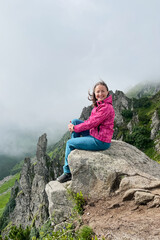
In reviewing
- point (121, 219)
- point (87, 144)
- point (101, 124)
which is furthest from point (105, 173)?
point (101, 124)

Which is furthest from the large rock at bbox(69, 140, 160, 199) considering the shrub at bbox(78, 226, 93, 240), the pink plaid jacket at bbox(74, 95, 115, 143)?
the shrub at bbox(78, 226, 93, 240)

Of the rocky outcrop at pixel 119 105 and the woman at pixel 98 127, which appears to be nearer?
the woman at pixel 98 127

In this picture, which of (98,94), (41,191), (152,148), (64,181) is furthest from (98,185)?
(41,191)

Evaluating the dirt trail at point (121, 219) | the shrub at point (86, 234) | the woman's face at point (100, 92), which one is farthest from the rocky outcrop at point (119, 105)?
the shrub at point (86, 234)

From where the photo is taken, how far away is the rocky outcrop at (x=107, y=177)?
6.46 meters

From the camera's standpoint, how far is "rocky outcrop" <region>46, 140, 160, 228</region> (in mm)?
6457

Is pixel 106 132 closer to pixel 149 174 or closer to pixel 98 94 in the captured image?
pixel 98 94

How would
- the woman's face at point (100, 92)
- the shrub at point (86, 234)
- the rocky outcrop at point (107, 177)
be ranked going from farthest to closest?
the woman's face at point (100, 92) < the rocky outcrop at point (107, 177) < the shrub at point (86, 234)

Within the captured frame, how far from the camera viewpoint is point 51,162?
92.1 metres

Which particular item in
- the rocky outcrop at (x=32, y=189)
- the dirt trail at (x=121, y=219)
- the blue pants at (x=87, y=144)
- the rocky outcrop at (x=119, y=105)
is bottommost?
the dirt trail at (x=121, y=219)

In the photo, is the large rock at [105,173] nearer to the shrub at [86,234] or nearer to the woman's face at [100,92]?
the shrub at [86,234]

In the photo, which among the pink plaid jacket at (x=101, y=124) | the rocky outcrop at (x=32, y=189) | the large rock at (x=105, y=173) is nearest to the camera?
the large rock at (x=105, y=173)

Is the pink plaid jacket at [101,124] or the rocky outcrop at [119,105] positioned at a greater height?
the rocky outcrop at [119,105]

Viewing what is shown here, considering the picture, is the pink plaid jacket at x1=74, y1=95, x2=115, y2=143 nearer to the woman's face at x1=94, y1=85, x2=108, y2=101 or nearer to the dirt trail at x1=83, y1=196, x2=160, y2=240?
the woman's face at x1=94, y1=85, x2=108, y2=101
